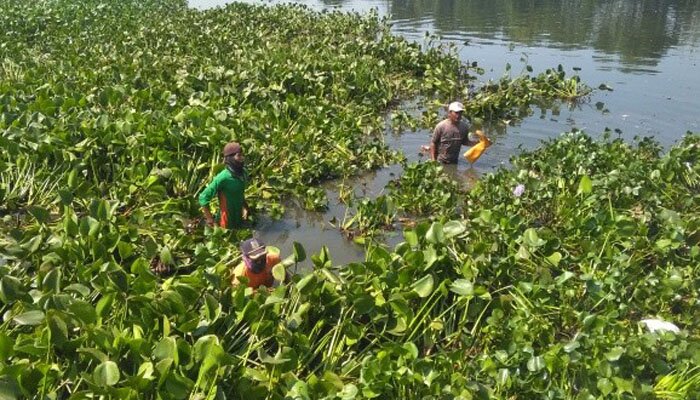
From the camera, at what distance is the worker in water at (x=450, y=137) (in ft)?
27.3

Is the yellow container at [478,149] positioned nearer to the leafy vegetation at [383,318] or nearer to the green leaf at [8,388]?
the leafy vegetation at [383,318]

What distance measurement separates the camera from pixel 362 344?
14.2 feet

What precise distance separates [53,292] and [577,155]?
5958 millimetres

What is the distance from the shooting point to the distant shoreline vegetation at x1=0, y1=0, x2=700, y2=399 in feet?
11.4

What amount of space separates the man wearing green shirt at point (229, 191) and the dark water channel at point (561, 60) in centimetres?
62

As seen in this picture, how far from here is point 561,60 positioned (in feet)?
53.3

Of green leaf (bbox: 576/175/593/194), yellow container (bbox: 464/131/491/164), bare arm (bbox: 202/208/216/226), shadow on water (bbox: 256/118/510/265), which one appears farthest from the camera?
yellow container (bbox: 464/131/491/164)

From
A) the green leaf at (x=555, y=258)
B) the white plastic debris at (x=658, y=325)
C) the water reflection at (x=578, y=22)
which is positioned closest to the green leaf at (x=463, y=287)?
the green leaf at (x=555, y=258)

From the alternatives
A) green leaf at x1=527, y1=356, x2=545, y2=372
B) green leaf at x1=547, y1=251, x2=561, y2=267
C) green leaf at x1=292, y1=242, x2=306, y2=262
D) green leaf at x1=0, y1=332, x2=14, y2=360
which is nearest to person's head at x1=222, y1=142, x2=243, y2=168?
green leaf at x1=292, y1=242, x2=306, y2=262

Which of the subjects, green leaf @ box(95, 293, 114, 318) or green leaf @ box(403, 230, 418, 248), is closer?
green leaf @ box(95, 293, 114, 318)

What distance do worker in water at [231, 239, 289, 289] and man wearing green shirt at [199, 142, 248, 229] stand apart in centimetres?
117

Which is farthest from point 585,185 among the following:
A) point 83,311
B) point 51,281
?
point 51,281

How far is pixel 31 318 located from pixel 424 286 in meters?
2.56

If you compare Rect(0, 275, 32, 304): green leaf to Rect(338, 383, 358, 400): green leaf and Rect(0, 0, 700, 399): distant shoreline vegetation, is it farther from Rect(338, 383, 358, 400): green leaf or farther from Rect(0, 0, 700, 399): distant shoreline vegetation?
Rect(338, 383, 358, 400): green leaf
